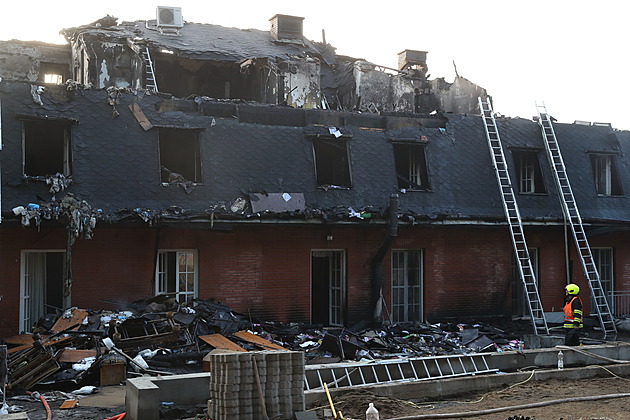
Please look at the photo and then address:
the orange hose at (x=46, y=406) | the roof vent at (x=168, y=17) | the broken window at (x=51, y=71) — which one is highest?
the roof vent at (x=168, y=17)

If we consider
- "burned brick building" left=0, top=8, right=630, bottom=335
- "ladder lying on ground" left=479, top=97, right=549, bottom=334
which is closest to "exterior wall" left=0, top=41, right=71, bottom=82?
"burned brick building" left=0, top=8, right=630, bottom=335

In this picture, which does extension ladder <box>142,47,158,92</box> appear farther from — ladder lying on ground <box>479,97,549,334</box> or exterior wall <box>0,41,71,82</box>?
ladder lying on ground <box>479,97,549,334</box>

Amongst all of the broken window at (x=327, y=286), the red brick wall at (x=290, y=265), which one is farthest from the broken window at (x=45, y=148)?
the broken window at (x=327, y=286)

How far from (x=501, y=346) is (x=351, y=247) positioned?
14.4 ft

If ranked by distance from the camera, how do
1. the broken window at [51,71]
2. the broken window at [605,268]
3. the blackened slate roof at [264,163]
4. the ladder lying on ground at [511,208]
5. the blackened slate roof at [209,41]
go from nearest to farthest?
the blackened slate roof at [264,163] < the ladder lying on ground at [511,208] < the broken window at [605,268] < the blackened slate roof at [209,41] < the broken window at [51,71]

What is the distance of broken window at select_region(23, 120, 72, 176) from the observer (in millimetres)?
15109

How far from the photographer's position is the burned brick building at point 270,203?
14.5 metres

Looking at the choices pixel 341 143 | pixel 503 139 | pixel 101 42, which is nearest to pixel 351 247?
pixel 341 143

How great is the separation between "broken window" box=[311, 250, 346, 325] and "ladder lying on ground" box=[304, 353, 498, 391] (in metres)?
5.94

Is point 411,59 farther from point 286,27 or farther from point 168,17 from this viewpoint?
point 168,17

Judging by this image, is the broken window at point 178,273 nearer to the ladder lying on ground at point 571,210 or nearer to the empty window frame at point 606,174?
the ladder lying on ground at point 571,210

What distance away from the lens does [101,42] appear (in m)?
21.9

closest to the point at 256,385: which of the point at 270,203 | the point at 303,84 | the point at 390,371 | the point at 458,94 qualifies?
the point at 390,371

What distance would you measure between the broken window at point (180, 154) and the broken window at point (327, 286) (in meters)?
3.83
